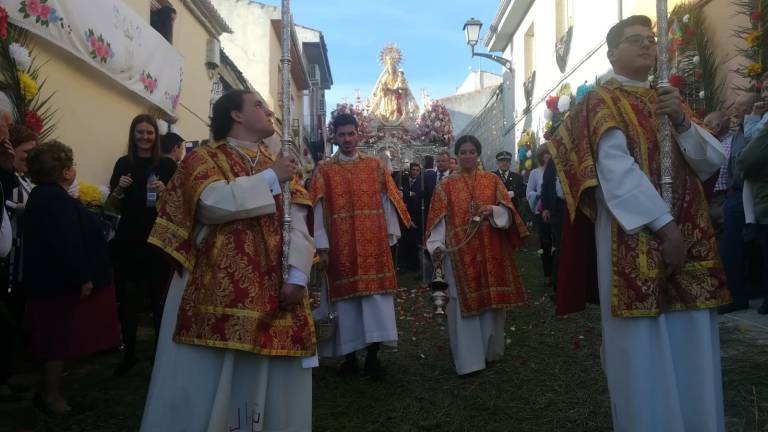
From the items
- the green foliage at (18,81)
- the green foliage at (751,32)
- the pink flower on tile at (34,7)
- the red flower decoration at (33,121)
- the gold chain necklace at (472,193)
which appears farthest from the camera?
the green foliage at (751,32)

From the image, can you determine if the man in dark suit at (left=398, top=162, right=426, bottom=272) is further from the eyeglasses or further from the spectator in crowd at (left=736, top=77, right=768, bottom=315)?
the eyeglasses

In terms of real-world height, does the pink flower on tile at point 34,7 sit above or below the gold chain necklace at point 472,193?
above

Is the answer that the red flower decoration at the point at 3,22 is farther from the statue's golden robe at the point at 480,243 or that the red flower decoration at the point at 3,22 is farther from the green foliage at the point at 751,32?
the green foliage at the point at 751,32

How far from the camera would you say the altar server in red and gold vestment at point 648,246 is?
2.55 m

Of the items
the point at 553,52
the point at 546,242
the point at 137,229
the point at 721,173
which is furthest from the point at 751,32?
the point at 553,52

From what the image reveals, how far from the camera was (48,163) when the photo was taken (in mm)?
4031

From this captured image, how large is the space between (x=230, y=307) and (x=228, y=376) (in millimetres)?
283

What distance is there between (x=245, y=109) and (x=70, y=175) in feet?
6.37

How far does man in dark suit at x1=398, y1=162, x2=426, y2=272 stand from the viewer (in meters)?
11.5

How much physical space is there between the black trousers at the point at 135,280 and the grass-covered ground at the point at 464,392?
0.36m

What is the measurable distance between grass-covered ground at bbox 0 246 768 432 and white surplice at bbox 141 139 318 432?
3.24 feet

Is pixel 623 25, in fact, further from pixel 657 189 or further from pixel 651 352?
pixel 651 352

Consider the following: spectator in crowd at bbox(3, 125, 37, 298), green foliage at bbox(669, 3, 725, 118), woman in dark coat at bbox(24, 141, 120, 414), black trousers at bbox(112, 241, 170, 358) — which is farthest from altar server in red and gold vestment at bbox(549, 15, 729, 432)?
green foliage at bbox(669, 3, 725, 118)

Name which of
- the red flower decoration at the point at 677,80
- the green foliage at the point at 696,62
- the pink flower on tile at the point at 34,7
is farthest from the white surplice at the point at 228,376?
the green foliage at the point at 696,62
